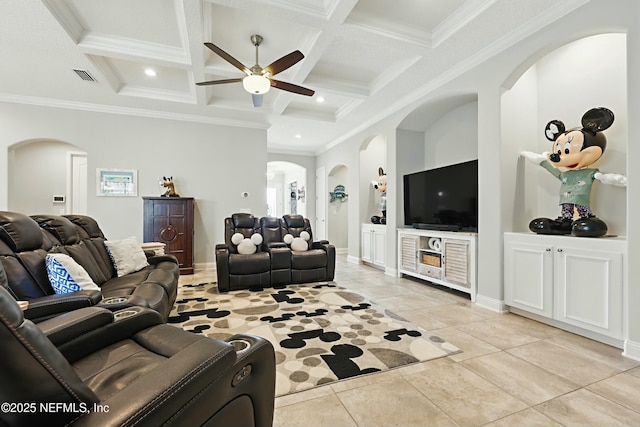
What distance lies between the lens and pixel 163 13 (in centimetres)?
282

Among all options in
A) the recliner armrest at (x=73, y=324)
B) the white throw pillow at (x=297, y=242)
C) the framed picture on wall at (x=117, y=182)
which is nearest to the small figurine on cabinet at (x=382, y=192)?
the white throw pillow at (x=297, y=242)

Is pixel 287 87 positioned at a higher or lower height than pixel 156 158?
higher

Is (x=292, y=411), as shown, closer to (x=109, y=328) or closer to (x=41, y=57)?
(x=109, y=328)

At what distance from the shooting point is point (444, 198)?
157 inches

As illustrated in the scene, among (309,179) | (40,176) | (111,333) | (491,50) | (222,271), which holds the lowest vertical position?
(222,271)

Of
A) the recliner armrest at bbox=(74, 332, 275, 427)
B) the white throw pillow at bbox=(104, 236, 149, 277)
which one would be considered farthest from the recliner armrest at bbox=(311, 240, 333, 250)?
the recliner armrest at bbox=(74, 332, 275, 427)

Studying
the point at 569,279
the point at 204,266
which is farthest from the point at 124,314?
the point at 204,266

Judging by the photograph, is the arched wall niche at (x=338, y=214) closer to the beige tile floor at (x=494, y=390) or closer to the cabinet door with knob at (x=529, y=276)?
the cabinet door with knob at (x=529, y=276)

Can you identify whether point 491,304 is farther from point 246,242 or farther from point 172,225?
point 172,225

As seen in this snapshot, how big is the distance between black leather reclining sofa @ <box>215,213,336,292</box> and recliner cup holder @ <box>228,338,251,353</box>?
2836mm

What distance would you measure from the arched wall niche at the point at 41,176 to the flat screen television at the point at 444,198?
245 inches

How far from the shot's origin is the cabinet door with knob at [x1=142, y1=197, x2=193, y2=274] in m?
4.81

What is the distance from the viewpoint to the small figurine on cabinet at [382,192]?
5582 mm

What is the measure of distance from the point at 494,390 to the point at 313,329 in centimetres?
139
